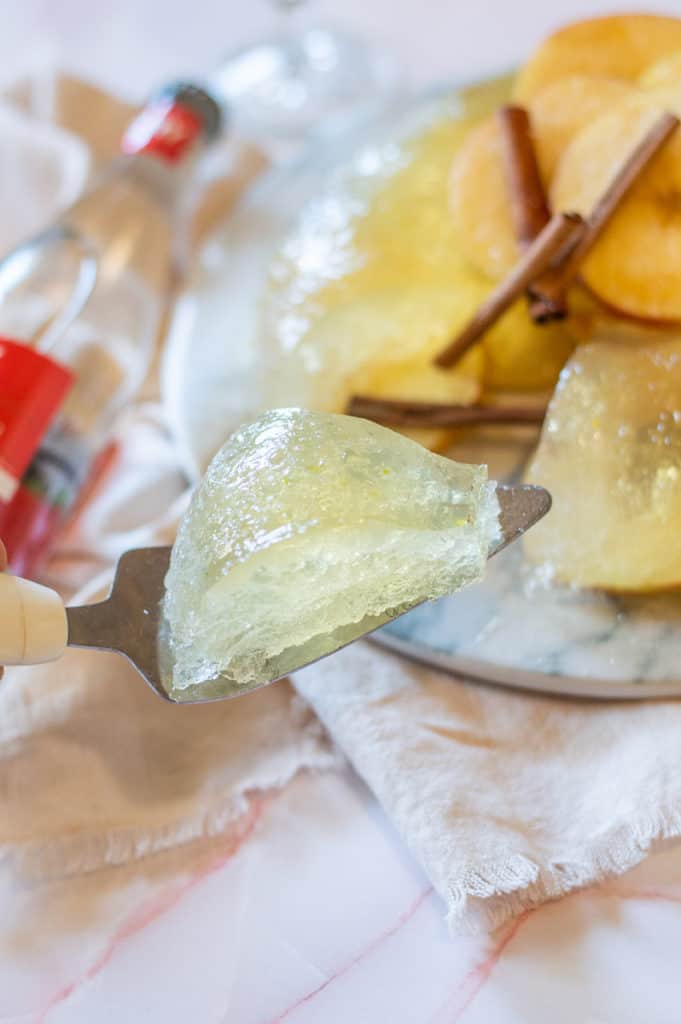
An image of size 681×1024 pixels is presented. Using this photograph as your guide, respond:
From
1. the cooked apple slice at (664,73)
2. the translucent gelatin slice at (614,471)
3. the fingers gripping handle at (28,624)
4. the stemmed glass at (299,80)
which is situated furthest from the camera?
the stemmed glass at (299,80)

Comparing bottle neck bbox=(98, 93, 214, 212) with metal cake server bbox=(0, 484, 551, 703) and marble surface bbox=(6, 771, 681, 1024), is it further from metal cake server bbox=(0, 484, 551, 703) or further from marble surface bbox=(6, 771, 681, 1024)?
marble surface bbox=(6, 771, 681, 1024)

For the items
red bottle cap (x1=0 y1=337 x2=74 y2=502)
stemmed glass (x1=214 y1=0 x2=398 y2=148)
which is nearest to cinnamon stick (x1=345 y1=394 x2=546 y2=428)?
red bottle cap (x1=0 y1=337 x2=74 y2=502)

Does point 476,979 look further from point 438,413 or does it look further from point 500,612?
point 438,413

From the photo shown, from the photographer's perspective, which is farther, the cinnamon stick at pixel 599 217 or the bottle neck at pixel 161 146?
the bottle neck at pixel 161 146

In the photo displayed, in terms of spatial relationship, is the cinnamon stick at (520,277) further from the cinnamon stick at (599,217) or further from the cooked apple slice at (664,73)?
the cooked apple slice at (664,73)

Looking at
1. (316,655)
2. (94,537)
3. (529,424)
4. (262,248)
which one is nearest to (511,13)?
(262,248)

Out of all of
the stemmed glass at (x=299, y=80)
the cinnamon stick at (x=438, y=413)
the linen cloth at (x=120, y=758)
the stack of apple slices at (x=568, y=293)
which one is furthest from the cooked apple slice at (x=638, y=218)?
the stemmed glass at (x=299, y=80)

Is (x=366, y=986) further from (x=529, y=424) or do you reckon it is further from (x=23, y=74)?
(x=23, y=74)
